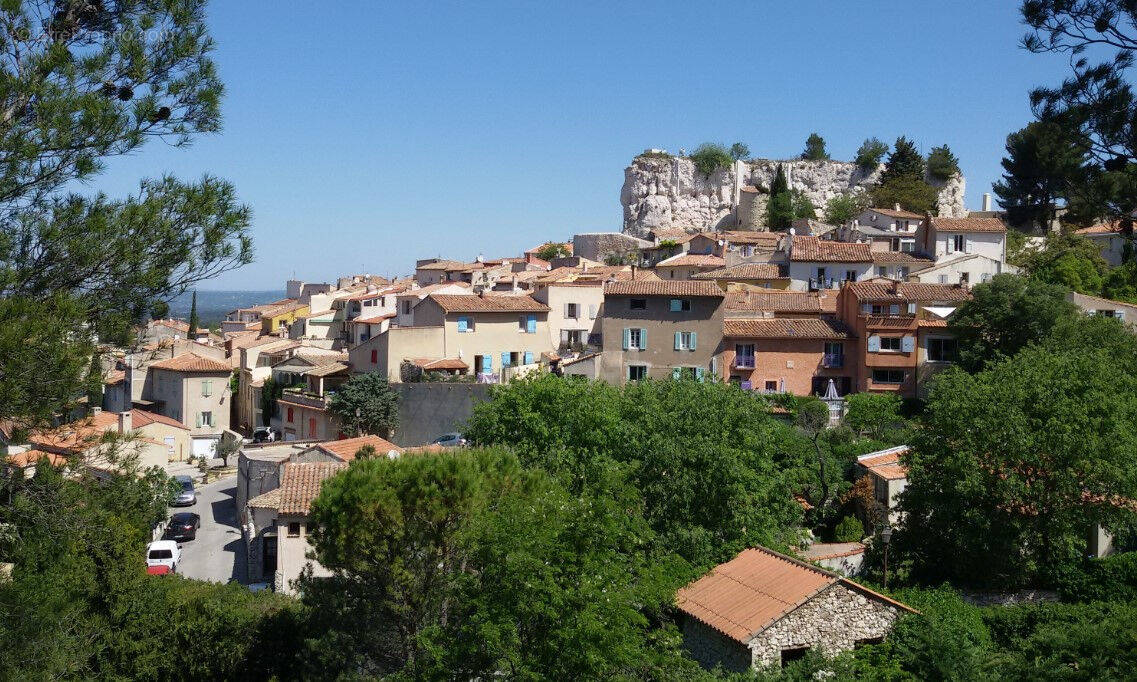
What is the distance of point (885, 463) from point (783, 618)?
50.4 feet

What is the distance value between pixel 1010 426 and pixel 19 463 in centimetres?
2094

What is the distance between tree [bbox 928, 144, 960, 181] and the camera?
9719 cm

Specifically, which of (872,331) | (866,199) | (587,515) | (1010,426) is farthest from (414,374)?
(866,199)

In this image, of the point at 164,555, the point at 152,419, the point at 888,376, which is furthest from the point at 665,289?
the point at 152,419

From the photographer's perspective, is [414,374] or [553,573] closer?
[553,573]

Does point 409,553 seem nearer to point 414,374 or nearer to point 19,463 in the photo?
point 19,463

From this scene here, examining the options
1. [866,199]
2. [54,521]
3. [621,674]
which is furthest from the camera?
[866,199]

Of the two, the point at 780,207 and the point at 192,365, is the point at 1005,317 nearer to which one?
the point at 192,365

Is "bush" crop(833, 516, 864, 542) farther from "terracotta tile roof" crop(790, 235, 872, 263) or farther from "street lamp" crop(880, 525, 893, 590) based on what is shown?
"terracotta tile roof" crop(790, 235, 872, 263)

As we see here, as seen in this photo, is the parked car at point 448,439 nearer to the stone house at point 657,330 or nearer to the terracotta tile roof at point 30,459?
the stone house at point 657,330

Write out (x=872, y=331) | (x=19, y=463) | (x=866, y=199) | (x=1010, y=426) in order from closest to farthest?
(x=19, y=463), (x=1010, y=426), (x=872, y=331), (x=866, y=199)

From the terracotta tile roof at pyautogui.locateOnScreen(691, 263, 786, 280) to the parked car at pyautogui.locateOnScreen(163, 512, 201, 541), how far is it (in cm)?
3263

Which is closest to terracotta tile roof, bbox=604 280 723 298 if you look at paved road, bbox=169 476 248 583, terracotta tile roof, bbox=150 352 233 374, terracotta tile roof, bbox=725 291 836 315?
terracotta tile roof, bbox=725 291 836 315

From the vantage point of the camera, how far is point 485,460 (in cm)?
1850
